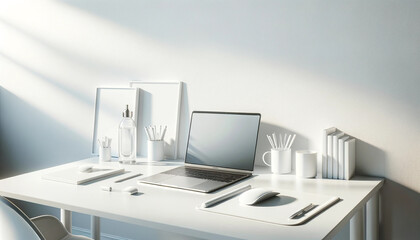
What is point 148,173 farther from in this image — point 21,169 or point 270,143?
point 21,169


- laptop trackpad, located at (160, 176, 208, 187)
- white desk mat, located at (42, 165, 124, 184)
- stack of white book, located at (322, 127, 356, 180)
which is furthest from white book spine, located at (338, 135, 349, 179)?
white desk mat, located at (42, 165, 124, 184)

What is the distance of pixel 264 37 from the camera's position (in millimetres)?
1941

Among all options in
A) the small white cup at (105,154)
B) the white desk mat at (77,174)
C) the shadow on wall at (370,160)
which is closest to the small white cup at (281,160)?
the shadow on wall at (370,160)

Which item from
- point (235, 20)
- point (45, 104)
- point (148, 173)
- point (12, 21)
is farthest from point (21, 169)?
point (235, 20)

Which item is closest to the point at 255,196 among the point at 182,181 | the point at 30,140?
the point at 182,181

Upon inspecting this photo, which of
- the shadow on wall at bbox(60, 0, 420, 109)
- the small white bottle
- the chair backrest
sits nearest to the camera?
the chair backrest

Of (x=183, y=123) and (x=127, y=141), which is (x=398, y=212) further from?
(x=127, y=141)

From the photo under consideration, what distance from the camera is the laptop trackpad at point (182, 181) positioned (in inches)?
64.1

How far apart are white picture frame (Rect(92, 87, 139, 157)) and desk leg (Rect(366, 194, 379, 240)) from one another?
120 cm

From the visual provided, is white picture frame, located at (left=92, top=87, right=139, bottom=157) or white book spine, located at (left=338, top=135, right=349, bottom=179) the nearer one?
white book spine, located at (left=338, top=135, right=349, bottom=179)

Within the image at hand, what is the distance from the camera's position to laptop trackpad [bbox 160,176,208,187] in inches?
64.1

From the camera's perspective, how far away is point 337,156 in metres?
1.72

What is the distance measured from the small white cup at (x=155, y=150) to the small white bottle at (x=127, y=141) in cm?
7

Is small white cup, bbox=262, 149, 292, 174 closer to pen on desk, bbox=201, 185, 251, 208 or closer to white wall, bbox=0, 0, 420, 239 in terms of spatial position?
white wall, bbox=0, 0, 420, 239
